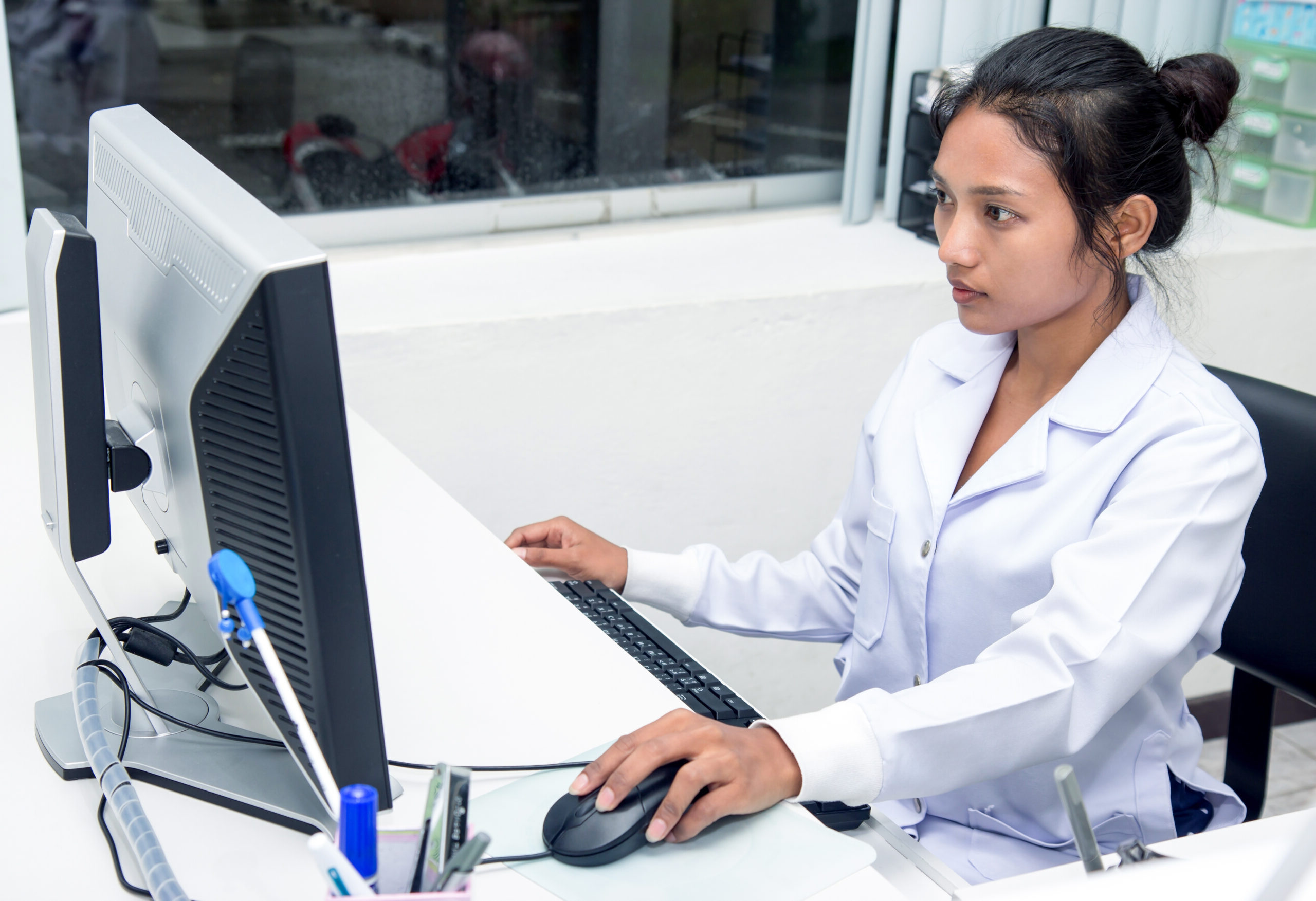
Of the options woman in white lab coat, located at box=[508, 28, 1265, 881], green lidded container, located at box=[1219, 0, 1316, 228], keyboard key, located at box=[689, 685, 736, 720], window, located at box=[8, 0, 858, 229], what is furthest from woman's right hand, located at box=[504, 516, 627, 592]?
green lidded container, located at box=[1219, 0, 1316, 228]

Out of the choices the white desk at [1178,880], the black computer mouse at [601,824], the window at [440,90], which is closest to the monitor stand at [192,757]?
the black computer mouse at [601,824]

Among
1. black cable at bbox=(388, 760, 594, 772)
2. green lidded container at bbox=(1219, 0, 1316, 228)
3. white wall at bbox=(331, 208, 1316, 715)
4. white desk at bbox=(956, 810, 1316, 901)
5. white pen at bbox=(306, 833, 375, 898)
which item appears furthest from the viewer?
green lidded container at bbox=(1219, 0, 1316, 228)

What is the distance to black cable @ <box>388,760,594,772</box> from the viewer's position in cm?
84

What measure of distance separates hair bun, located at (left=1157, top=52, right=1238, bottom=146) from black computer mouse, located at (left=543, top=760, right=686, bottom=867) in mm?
682

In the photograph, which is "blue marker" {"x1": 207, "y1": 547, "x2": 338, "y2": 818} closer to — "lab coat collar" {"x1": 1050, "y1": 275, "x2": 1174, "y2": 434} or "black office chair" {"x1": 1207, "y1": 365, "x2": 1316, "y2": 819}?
"lab coat collar" {"x1": 1050, "y1": 275, "x2": 1174, "y2": 434}

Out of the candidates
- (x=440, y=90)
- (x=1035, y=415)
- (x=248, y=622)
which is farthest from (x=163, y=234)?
(x=440, y=90)

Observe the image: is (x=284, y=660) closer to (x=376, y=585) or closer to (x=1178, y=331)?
(x=376, y=585)

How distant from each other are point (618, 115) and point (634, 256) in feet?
0.98

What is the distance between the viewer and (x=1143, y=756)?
102cm

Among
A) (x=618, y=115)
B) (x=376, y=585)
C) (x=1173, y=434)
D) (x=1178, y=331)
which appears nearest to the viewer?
(x=1173, y=434)

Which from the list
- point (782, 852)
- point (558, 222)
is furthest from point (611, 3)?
point (782, 852)

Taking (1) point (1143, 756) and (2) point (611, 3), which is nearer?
(1) point (1143, 756)

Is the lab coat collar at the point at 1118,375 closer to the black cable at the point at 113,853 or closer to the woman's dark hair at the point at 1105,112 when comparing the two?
the woman's dark hair at the point at 1105,112

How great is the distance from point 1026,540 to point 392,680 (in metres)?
0.54
